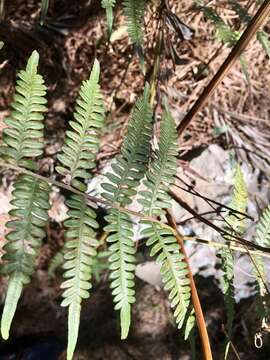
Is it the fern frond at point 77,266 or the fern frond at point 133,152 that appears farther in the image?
the fern frond at point 133,152

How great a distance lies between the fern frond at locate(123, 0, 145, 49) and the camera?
5.37ft

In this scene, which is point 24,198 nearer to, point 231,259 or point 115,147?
point 231,259

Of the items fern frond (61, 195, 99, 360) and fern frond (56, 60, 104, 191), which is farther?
fern frond (56, 60, 104, 191)

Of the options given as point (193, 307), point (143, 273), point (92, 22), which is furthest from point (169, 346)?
point (92, 22)

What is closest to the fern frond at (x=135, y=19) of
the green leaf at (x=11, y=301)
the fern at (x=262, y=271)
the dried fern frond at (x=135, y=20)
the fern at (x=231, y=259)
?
the dried fern frond at (x=135, y=20)

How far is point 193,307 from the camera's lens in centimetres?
153

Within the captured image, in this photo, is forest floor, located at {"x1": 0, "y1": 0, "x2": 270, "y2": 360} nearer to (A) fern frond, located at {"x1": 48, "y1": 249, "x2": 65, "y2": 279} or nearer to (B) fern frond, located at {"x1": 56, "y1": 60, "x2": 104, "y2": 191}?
(A) fern frond, located at {"x1": 48, "y1": 249, "x2": 65, "y2": 279}

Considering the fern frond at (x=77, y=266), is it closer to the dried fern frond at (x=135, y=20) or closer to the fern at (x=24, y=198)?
the fern at (x=24, y=198)

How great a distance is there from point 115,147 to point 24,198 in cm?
162

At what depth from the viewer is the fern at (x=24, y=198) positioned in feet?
3.94

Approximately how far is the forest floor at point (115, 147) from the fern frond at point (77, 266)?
1390 mm

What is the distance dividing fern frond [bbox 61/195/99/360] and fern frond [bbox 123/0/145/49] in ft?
1.97

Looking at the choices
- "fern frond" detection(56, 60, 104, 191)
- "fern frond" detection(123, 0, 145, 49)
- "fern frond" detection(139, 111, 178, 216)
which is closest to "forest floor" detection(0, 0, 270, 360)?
"fern frond" detection(123, 0, 145, 49)

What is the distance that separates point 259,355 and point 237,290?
14.9 inches
